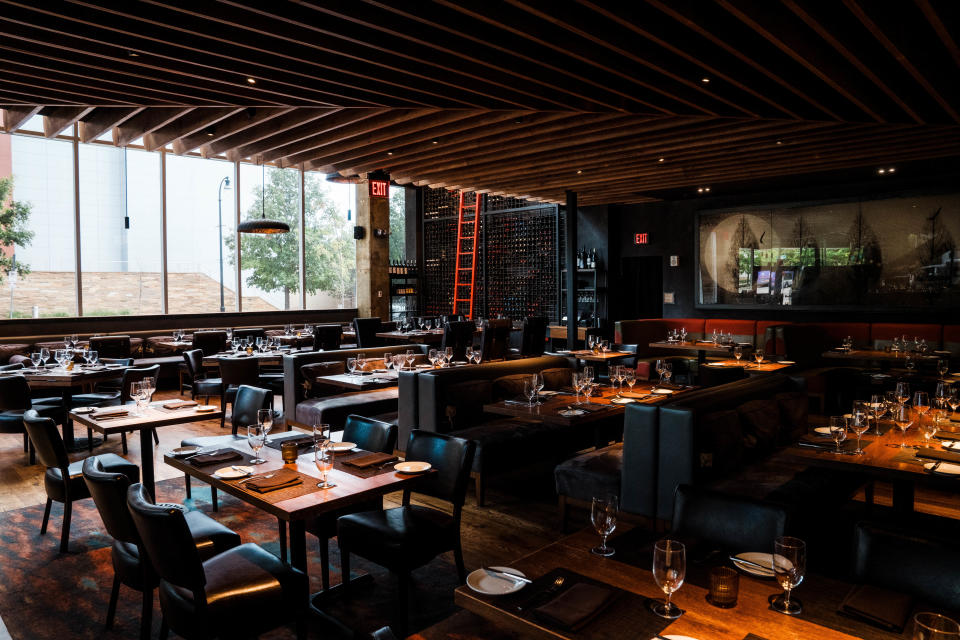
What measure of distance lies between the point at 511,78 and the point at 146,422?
3596 mm

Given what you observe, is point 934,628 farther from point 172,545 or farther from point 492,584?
point 172,545

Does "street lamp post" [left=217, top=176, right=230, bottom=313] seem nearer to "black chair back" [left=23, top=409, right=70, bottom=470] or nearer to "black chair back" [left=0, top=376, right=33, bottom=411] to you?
"black chair back" [left=0, top=376, right=33, bottom=411]

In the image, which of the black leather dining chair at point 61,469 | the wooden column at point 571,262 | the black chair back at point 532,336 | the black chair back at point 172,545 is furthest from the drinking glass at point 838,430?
the wooden column at point 571,262

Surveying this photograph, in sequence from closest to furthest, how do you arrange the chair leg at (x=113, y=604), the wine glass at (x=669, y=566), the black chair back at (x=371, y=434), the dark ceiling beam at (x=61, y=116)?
1. the wine glass at (x=669, y=566)
2. the chair leg at (x=113, y=604)
3. the black chair back at (x=371, y=434)
4. the dark ceiling beam at (x=61, y=116)

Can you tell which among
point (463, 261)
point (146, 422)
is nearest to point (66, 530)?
point (146, 422)

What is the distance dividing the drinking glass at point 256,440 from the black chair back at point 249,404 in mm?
1072

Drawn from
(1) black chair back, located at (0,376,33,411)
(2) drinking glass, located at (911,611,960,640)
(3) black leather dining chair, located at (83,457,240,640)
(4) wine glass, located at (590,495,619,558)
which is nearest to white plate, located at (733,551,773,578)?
(4) wine glass, located at (590,495,619,558)

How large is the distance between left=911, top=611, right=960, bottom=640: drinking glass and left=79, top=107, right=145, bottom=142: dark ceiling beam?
25.8 ft

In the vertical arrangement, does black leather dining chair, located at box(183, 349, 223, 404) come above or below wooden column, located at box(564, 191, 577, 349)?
below

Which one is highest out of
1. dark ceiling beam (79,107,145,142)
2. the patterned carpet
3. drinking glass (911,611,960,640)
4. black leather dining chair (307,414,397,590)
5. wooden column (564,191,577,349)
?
dark ceiling beam (79,107,145,142)

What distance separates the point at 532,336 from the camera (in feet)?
34.0

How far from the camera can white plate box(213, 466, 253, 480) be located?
281cm

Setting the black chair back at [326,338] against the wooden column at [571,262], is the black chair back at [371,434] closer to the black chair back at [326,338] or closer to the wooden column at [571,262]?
the black chair back at [326,338]

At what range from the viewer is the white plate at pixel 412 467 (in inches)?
113
